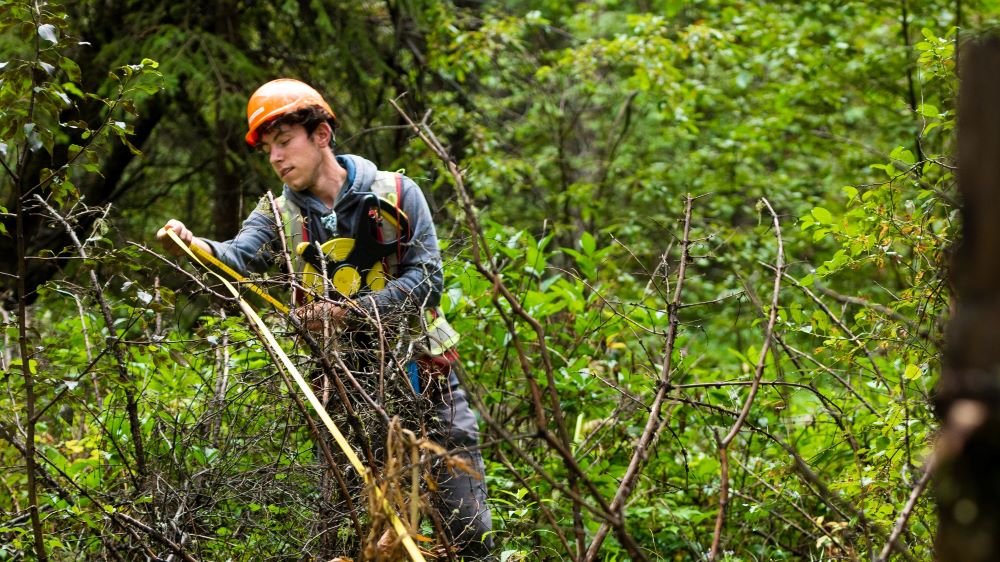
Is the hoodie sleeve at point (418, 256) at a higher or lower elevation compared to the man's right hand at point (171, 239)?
lower

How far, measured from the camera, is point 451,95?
877 centimetres

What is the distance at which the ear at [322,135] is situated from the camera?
154 inches

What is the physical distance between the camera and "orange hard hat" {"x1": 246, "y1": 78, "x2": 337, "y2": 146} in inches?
152

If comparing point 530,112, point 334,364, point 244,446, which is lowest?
point 530,112

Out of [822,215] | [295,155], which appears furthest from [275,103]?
[822,215]

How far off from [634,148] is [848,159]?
2.68 m

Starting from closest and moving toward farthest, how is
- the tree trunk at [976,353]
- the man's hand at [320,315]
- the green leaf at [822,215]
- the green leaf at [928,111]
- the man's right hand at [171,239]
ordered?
1. the tree trunk at [976,353]
2. the man's hand at [320,315]
3. the man's right hand at [171,239]
4. the green leaf at [928,111]
5. the green leaf at [822,215]

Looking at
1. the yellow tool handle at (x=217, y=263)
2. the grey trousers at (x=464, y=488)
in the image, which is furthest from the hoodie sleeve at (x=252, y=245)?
the grey trousers at (x=464, y=488)

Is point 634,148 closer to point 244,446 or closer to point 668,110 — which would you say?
point 668,110

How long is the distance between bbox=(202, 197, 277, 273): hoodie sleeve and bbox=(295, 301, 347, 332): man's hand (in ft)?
1.74

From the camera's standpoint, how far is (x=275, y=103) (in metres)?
3.87

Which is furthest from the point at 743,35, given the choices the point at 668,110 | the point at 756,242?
the point at 756,242

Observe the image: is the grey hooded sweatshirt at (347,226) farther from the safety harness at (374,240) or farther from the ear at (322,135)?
the ear at (322,135)

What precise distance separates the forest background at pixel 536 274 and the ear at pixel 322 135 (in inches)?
26.3
